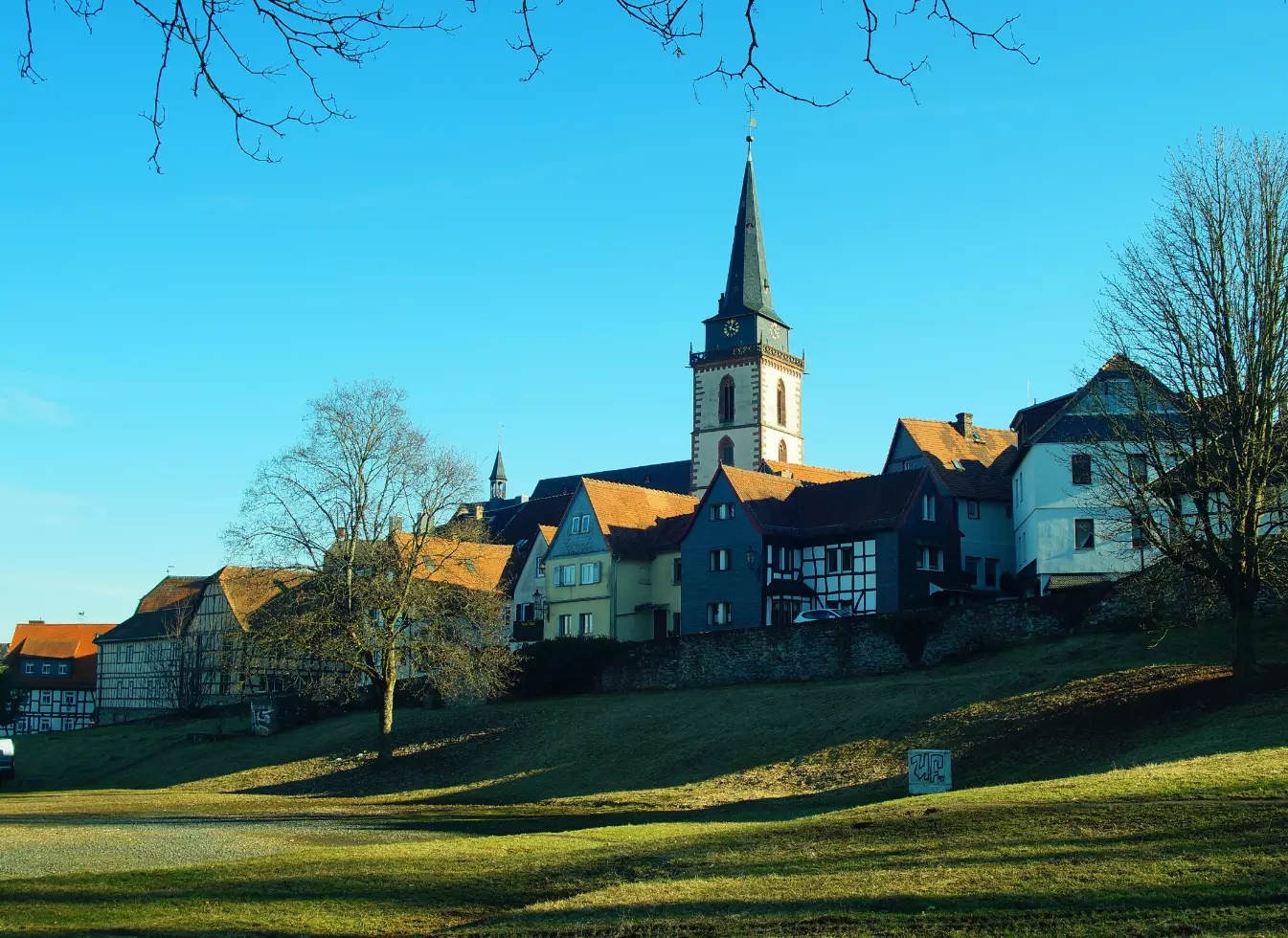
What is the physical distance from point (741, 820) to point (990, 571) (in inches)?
1362

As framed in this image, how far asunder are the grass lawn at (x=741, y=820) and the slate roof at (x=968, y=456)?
17.0 meters

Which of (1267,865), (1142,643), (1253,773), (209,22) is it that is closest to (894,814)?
(1253,773)

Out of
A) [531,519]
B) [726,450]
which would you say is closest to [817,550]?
[531,519]

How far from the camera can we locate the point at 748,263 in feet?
347

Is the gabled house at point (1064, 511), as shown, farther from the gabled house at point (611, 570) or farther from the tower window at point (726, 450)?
the tower window at point (726, 450)

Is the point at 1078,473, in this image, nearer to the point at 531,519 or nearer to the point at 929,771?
the point at 929,771

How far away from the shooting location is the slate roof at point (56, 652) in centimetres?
10006

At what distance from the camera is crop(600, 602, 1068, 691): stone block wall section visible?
4475cm

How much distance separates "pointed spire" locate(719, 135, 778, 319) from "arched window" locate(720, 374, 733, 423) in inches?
216

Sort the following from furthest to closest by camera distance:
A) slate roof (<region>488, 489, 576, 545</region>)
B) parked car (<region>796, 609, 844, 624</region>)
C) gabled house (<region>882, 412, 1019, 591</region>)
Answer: slate roof (<region>488, 489, 576, 545</region>)
gabled house (<region>882, 412, 1019, 591</region>)
parked car (<region>796, 609, 844, 624</region>)

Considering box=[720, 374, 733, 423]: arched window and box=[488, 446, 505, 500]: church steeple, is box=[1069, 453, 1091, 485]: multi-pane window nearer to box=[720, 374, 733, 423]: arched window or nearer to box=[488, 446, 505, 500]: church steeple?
box=[720, 374, 733, 423]: arched window

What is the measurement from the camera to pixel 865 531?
184 ft

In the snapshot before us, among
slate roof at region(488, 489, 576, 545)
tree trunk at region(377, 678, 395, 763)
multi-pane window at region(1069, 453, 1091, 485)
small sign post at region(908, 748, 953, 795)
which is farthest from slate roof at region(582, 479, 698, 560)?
small sign post at region(908, 748, 953, 795)

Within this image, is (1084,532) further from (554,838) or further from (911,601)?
(554,838)
